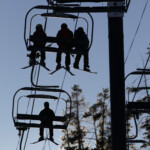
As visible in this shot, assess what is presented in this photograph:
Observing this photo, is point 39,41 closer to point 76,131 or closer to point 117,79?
point 117,79

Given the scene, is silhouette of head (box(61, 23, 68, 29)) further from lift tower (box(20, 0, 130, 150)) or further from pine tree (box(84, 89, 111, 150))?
pine tree (box(84, 89, 111, 150))

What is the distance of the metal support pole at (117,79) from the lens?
988 cm

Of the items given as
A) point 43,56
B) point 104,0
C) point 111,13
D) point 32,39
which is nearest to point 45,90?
point 43,56

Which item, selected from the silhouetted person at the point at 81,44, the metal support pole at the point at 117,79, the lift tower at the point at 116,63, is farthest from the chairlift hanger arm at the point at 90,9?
the silhouetted person at the point at 81,44

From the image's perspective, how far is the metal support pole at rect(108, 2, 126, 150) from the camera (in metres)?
9.88

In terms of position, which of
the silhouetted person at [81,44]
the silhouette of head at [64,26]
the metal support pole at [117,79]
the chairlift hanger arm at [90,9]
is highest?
the silhouette of head at [64,26]

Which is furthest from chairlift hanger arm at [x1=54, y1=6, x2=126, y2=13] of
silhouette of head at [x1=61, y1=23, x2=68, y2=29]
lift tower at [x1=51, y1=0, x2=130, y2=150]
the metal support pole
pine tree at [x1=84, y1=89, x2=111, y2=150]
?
pine tree at [x1=84, y1=89, x2=111, y2=150]

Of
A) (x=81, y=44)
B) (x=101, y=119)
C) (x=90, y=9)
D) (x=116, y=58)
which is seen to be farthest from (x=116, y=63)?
(x=101, y=119)

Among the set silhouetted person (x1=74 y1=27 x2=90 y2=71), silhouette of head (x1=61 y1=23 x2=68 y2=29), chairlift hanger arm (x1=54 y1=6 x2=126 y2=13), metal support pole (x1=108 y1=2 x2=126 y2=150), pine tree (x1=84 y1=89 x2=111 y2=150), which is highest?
pine tree (x1=84 y1=89 x2=111 y2=150)

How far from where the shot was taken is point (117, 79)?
394 inches

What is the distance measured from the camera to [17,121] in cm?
1439

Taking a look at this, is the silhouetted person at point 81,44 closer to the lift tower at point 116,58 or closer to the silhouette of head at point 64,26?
the silhouette of head at point 64,26

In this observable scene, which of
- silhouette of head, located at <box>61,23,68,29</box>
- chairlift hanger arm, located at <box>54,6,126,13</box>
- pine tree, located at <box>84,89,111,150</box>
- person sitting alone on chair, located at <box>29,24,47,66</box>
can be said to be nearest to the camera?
chairlift hanger arm, located at <box>54,6,126,13</box>

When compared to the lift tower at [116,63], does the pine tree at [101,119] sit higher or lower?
higher
